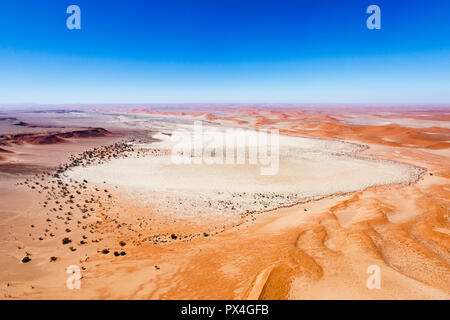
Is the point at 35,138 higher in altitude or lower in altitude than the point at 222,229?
higher

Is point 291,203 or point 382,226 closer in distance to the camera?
point 382,226

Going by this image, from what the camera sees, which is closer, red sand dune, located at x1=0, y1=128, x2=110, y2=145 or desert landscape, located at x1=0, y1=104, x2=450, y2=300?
desert landscape, located at x1=0, y1=104, x2=450, y2=300

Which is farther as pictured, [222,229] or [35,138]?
[35,138]

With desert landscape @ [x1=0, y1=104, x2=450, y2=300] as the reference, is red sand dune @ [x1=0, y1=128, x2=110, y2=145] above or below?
above

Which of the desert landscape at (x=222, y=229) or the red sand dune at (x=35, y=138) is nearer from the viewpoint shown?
the desert landscape at (x=222, y=229)

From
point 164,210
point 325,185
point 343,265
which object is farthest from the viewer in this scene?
point 325,185
